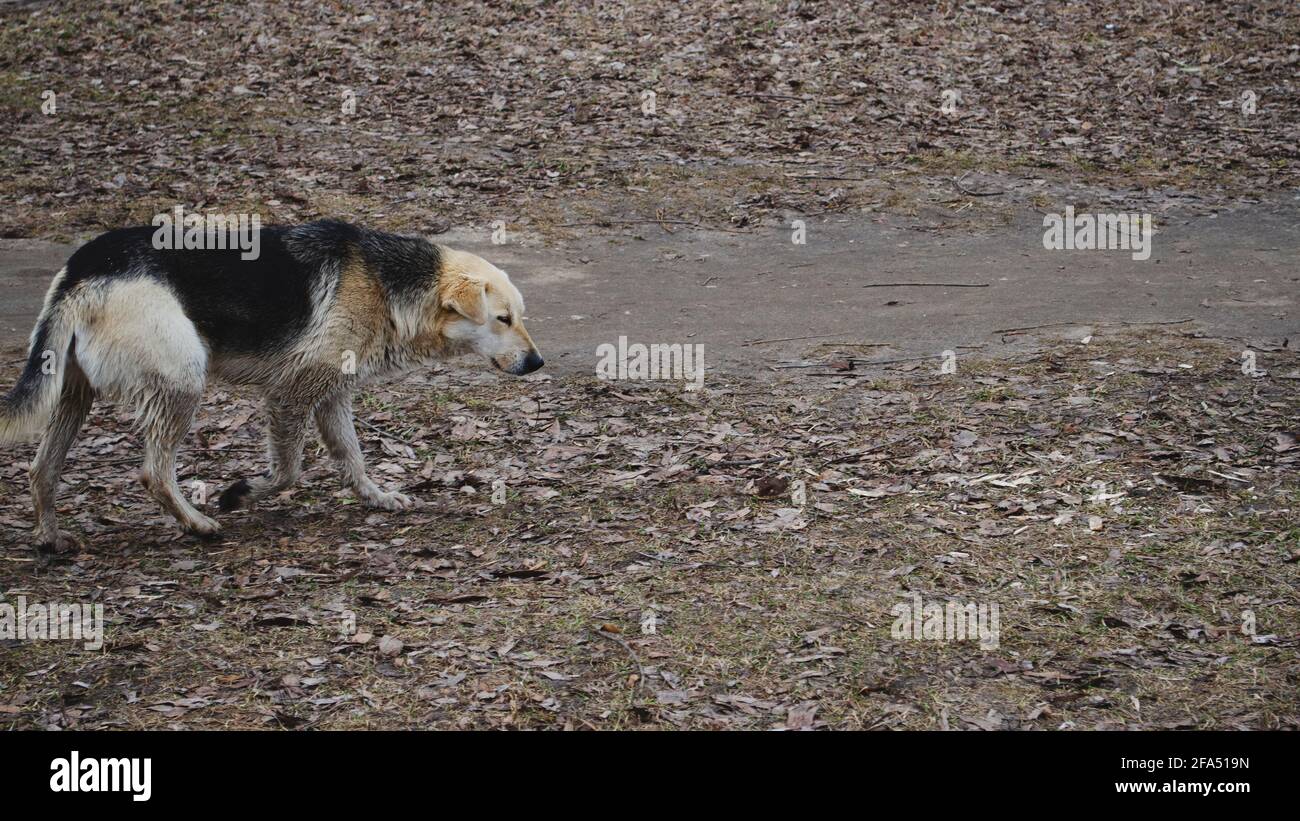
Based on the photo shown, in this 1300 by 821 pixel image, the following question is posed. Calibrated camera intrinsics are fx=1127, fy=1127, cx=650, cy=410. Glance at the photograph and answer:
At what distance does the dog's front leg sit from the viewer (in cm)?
713

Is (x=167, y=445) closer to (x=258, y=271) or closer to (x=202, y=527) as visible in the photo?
(x=202, y=527)

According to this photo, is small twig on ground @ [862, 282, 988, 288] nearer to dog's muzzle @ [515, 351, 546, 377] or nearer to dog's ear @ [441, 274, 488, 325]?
dog's muzzle @ [515, 351, 546, 377]

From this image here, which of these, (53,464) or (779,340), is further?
(779,340)

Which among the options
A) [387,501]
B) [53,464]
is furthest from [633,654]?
[53,464]

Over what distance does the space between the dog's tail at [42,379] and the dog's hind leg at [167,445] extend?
466 millimetres

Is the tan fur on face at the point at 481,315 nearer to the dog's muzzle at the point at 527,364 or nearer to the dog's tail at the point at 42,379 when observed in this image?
the dog's muzzle at the point at 527,364

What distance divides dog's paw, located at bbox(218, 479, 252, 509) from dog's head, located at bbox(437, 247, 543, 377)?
1.54 meters

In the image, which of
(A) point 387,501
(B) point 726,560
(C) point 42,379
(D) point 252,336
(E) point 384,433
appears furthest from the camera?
(E) point 384,433

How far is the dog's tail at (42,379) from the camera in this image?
6.04 m

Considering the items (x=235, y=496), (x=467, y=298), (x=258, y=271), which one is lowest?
(x=235, y=496)

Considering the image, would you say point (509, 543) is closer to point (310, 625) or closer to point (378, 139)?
point (310, 625)

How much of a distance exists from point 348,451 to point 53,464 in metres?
1.66

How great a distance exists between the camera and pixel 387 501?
23.6 ft

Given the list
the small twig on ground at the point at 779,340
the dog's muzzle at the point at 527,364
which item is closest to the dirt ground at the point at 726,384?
the small twig on ground at the point at 779,340
